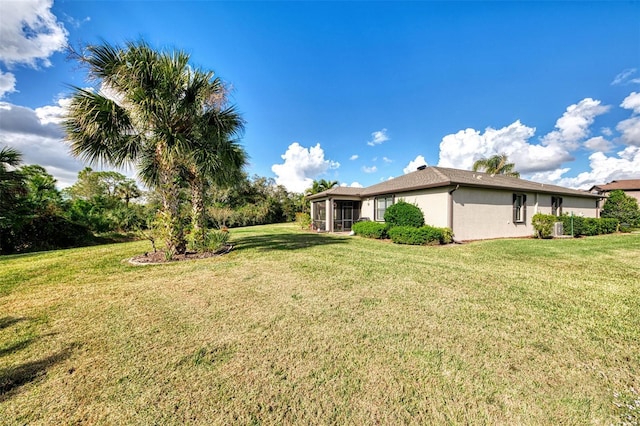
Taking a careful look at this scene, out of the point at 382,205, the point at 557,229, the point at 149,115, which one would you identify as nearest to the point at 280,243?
the point at 149,115

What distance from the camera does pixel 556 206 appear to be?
1593 cm

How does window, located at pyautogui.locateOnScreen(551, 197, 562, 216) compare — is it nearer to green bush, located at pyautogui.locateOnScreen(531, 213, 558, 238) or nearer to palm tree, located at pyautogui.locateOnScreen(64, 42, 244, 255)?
green bush, located at pyautogui.locateOnScreen(531, 213, 558, 238)

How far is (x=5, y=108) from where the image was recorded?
40.1ft

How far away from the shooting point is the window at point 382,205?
15095mm

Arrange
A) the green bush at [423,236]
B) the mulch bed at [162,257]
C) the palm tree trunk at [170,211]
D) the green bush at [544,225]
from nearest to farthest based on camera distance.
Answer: the mulch bed at [162,257] → the palm tree trunk at [170,211] → the green bush at [423,236] → the green bush at [544,225]

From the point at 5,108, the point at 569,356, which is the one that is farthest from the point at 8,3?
the point at 569,356

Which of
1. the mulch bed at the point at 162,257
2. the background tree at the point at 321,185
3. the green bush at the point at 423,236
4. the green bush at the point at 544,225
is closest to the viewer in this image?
the mulch bed at the point at 162,257

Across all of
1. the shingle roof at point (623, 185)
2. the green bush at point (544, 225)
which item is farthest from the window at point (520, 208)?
the shingle roof at point (623, 185)

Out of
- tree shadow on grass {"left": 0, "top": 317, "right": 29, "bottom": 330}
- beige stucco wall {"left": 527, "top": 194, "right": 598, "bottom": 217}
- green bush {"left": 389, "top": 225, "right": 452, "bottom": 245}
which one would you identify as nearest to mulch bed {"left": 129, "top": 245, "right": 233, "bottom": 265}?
tree shadow on grass {"left": 0, "top": 317, "right": 29, "bottom": 330}

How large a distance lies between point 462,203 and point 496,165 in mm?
21862

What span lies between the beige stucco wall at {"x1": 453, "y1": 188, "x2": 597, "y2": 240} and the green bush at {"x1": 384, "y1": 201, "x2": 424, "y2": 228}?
1645 mm

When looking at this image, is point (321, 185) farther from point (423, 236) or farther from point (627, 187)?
point (627, 187)

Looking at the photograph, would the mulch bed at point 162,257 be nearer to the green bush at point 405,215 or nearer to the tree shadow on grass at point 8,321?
the tree shadow on grass at point 8,321

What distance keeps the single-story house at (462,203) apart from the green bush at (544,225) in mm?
731
